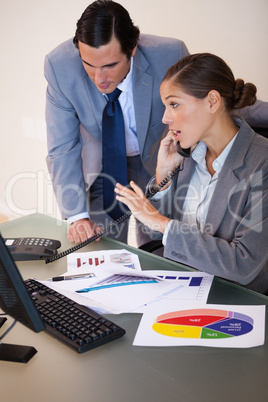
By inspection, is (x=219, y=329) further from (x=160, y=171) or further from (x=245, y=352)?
(x=160, y=171)

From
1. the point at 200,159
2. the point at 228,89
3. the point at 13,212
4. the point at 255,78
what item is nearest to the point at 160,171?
the point at 200,159

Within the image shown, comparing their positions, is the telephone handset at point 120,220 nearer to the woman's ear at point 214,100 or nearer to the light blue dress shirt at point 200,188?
the light blue dress shirt at point 200,188

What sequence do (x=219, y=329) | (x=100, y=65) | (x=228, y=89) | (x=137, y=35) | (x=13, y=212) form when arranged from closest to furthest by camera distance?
(x=219, y=329) → (x=228, y=89) → (x=100, y=65) → (x=137, y=35) → (x=13, y=212)

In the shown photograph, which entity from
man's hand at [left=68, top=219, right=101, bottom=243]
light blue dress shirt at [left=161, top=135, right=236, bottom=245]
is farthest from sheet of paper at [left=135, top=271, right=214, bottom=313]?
man's hand at [left=68, top=219, right=101, bottom=243]

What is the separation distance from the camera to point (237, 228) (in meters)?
1.70

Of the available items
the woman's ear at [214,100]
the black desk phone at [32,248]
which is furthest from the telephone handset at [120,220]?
the woman's ear at [214,100]

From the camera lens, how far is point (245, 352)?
120 centimetres

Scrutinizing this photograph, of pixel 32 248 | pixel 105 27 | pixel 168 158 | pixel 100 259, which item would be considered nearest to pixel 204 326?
pixel 100 259

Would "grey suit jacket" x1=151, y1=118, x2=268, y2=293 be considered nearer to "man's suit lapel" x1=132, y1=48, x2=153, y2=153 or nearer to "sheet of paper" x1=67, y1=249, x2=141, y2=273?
"sheet of paper" x1=67, y1=249, x2=141, y2=273

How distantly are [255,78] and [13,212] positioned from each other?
2.92m

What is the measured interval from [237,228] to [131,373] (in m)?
0.74

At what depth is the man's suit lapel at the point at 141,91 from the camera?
221 centimetres

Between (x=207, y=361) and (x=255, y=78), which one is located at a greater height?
(x=255, y=78)

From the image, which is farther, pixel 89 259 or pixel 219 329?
pixel 89 259
